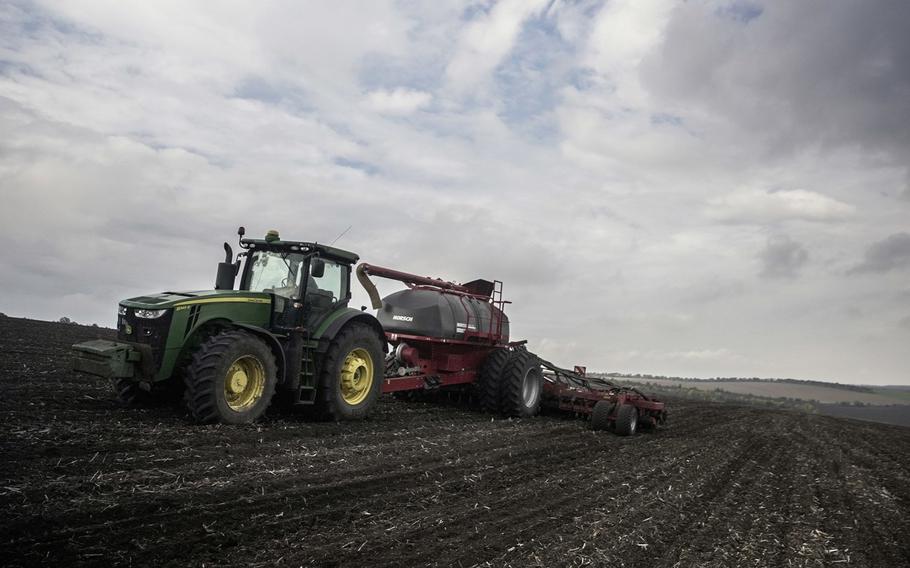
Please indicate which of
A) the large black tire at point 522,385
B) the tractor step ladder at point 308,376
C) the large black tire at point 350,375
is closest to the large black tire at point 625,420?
the large black tire at point 522,385

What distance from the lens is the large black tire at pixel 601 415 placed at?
12.1m

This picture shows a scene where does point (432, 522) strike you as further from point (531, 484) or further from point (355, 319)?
point (355, 319)

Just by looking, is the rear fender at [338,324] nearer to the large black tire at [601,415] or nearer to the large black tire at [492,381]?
the large black tire at [492,381]

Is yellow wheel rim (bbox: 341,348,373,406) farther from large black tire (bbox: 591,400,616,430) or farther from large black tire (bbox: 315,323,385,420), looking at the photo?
large black tire (bbox: 591,400,616,430)

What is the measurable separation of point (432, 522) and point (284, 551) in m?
1.41

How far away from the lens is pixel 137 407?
29.5 feet

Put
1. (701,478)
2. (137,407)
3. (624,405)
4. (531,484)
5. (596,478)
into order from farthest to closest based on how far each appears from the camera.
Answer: (624,405)
(137,407)
(701,478)
(596,478)
(531,484)

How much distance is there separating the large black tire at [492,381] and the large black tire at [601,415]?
7.15 ft

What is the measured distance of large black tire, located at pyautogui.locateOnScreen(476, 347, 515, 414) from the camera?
43.8 feet

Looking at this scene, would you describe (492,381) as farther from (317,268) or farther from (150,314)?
(150,314)

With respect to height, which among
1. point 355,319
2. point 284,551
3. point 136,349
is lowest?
point 284,551

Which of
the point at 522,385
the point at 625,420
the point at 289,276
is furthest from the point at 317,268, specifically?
the point at 625,420

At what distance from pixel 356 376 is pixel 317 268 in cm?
200

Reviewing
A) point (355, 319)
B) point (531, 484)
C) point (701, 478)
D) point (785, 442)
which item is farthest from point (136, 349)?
point (785, 442)
